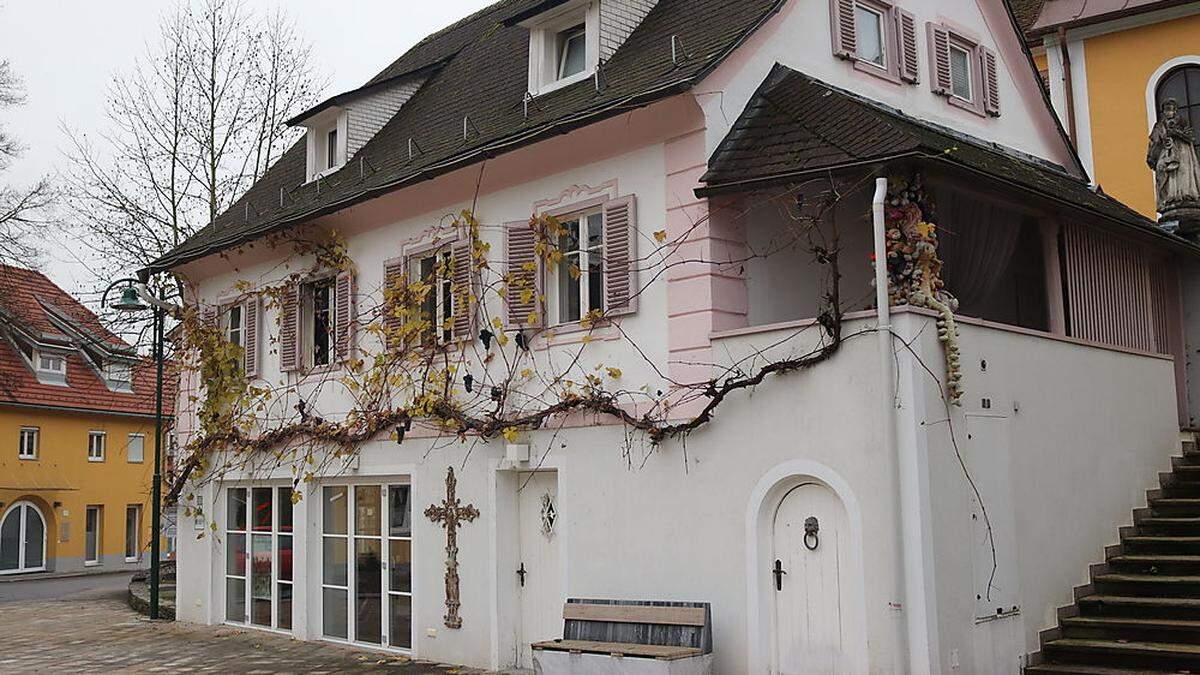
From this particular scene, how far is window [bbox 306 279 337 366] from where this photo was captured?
16.7m

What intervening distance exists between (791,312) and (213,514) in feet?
34.6

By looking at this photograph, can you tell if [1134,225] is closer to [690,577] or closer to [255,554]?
[690,577]

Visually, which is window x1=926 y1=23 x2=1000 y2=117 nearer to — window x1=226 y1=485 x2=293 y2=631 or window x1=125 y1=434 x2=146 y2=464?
window x1=226 y1=485 x2=293 y2=631

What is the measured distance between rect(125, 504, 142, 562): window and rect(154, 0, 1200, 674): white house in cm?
2377

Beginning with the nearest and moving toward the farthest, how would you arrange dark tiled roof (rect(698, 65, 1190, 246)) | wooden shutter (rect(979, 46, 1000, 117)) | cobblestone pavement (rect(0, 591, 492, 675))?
dark tiled roof (rect(698, 65, 1190, 246))
cobblestone pavement (rect(0, 591, 492, 675))
wooden shutter (rect(979, 46, 1000, 117))

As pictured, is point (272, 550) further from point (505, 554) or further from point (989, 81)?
point (989, 81)

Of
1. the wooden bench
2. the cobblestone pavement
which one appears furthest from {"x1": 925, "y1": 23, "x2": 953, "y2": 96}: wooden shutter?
the cobblestone pavement

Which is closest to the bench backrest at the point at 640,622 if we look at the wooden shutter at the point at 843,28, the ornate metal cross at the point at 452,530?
the ornate metal cross at the point at 452,530

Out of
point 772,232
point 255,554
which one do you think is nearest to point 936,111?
point 772,232

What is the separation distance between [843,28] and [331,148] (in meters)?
8.87

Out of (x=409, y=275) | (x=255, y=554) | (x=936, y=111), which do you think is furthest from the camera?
(x=255, y=554)

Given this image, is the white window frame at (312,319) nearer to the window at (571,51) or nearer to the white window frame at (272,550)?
the white window frame at (272,550)

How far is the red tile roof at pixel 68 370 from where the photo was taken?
3378 centimetres

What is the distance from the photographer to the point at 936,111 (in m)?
14.3
